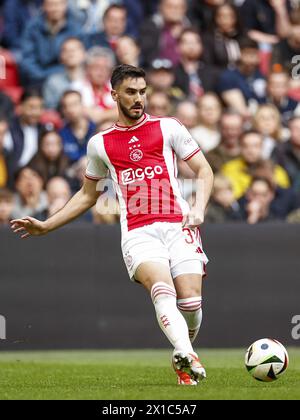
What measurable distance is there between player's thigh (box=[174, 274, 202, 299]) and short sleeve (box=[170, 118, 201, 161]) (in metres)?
0.99

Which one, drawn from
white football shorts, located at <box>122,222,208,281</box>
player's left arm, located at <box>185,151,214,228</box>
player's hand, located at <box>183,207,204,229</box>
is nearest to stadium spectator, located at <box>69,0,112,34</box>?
player's left arm, located at <box>185,151,214,228</box>

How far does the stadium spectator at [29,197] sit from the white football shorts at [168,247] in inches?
242

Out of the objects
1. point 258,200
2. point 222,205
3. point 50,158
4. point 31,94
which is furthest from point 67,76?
point 258,200

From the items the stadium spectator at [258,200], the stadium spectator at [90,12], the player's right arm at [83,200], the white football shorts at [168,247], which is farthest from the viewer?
the stadium spectator at [90,12]

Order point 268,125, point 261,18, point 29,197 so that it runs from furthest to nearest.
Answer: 1. point 261,18
2. point 268,125
3. point 29,197

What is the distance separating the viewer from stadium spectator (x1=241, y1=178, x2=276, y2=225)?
626 inches

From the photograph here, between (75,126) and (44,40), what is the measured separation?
1880mm

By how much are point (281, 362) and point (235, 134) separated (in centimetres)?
761

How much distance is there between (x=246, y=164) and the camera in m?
16.4

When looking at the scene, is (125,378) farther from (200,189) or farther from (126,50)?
(126,50)

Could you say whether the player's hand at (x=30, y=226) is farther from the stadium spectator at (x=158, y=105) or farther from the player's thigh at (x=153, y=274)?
the stadium spectator at (x=158, y=105)

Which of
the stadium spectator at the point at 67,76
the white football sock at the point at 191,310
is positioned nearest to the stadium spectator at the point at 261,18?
the stadium spectator at the point at 67,76

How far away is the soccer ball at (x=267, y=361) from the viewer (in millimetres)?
9414
